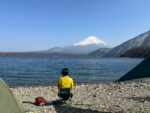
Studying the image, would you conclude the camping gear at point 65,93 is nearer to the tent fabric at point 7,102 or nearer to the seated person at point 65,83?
the seated person at point 65,83

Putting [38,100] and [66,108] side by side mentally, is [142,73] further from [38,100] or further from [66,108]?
[38,100]

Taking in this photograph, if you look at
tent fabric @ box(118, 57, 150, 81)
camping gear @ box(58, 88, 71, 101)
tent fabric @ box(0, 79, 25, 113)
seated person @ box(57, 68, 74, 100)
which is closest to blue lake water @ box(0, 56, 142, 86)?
camping gear @ box(58, 88, 71, 101)

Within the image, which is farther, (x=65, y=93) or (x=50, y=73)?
(x=50, y=73)

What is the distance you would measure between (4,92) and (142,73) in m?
4.80

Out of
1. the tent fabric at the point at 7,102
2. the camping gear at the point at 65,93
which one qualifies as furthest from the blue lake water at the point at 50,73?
the tent fabric at the point at 7,102

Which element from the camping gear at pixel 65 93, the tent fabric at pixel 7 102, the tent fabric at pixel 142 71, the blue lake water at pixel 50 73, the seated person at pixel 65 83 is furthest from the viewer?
the blue lake water at pixel 50 73

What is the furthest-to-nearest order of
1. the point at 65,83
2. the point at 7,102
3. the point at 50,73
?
the point at 50,73, the point at 65,83, the point at 7,102

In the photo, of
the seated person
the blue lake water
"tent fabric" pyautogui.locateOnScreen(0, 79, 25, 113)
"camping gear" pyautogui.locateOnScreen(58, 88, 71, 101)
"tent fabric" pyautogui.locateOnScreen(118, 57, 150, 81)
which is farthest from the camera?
the blue lake water

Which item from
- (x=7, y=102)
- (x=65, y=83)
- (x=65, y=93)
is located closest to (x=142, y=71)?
(x=7, y=102)

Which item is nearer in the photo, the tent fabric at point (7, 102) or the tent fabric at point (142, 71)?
the tent fabric at point (7, 102)

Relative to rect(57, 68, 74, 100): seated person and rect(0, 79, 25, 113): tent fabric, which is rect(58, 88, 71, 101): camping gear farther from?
rect(0, 79, 25, 113): tent fabric

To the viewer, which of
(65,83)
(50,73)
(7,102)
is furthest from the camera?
(50,73)

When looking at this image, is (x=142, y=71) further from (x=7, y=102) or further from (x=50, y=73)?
(x=50, y=73)

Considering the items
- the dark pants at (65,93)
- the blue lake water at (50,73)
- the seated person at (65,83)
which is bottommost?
the blue lake water at (50,73)
